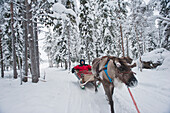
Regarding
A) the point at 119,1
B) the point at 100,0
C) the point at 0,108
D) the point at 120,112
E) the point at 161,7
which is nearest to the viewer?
the point at 0,108

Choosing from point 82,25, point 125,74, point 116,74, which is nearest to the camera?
point 125,74

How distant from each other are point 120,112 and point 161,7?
1176 cm

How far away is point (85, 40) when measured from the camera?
16797 millimetres

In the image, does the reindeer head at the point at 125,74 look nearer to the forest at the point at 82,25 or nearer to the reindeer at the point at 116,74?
the reindeer at the point at 116,74

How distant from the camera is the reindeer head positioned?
2641 millimetres

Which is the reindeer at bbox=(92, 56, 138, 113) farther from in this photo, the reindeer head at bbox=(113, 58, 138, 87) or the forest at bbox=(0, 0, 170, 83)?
the forest at bbox=(0, 0, 170, 83)

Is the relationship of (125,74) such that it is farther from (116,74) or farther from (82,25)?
(82,25)

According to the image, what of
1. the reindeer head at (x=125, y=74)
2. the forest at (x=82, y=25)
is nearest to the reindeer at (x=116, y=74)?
the reindeer head at (x=125, y=74)

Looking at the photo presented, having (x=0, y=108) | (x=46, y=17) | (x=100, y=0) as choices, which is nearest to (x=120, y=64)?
(x=0, y=108)

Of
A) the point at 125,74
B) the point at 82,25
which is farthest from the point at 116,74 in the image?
the point at 82,25

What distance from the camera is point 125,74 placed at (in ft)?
8.87

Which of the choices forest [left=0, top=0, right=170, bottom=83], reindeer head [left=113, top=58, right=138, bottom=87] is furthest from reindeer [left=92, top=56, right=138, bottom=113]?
forest [left=0, top=0, right=170, bottom=83]

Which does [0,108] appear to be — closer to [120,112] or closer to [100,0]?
[120,112]

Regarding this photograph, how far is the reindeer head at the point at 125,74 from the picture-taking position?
2641 millimetres
